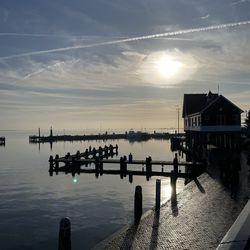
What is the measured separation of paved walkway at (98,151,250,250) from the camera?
1220cm

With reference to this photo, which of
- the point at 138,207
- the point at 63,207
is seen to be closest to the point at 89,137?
the point at 63,207

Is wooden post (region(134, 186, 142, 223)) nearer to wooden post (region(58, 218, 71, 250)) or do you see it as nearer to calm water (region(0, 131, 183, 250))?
calm water (region(0, 131, 183, 250))

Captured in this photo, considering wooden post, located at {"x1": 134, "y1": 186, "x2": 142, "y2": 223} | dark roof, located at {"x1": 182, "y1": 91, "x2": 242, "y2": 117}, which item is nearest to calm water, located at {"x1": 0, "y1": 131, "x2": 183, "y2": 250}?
wooden post, located at {"x1": 134, "y1": 186, "x2": 142, "y2": 223}

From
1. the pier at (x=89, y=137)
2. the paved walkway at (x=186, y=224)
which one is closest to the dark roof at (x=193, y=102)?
the paved walkway at (x=186, y=224)

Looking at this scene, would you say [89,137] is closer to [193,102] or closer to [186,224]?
[193,102]

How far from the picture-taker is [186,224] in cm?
1446

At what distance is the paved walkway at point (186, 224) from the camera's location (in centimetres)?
1220

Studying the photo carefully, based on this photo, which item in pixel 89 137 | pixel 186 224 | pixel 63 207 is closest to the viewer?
pixel 186 224

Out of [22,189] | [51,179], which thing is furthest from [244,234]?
[51,179]

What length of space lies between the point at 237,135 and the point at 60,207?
33567 millimetres

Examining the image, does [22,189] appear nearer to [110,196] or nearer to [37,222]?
[110,196]

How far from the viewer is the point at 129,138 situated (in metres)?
145

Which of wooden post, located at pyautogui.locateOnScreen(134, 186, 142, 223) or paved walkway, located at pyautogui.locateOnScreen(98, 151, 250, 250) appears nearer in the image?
paved walkway, located at pyautogui.locateOnScreen(98, 151, 250, 250)

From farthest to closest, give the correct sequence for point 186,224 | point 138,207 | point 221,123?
point 221,123 < point 138,207 < point 186,224
